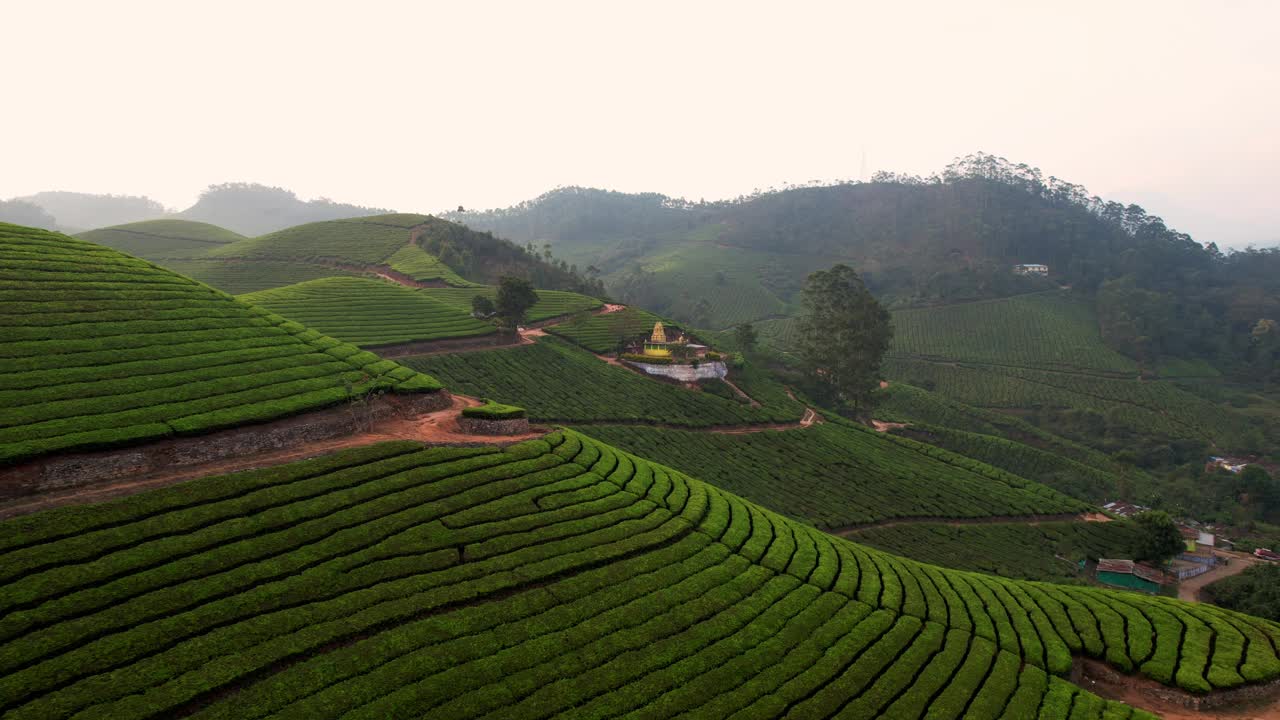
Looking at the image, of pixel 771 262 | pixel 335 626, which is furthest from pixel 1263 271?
pixel 335 626

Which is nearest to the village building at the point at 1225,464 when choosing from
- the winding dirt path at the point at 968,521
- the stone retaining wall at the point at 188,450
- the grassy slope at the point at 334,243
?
the winding dirt path at the point at 968,521

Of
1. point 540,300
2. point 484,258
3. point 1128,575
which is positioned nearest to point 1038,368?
point 1128,575

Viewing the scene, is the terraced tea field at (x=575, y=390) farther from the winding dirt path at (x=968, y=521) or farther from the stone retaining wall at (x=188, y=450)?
the stone retaining wall at (x=188, y=450)

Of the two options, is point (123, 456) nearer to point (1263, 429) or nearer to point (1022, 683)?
point (1022, 683)

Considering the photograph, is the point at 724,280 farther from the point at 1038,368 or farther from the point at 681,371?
the point at 681,371

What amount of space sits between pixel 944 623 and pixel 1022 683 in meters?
2.83

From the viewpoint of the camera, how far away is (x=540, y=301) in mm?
74500

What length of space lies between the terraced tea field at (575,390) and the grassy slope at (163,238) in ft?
219

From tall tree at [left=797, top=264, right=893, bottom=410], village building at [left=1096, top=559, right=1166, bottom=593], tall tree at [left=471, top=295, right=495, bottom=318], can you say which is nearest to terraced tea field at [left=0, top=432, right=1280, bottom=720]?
village building at [left=1096, top=559, right=1166, bottom=593]

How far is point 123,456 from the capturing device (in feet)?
60.9

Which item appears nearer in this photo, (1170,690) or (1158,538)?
(1170,690)

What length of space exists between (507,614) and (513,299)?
42.1 metres

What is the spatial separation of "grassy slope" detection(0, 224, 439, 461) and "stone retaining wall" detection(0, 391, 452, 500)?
0.41 metres

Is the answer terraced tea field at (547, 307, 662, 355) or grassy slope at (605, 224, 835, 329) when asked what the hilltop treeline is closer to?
terraced tea field at (547, 307, 662, 355)
